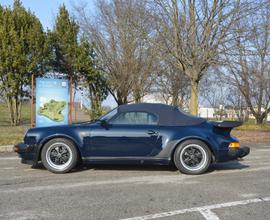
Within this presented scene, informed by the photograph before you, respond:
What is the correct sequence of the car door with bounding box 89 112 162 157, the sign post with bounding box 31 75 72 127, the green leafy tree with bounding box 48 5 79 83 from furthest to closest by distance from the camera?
the green leafy tree with bounding box 48 5 79 83 < the sign post with bounding box 31 75 72 127 < the car door with bounding box 89 112 162 157

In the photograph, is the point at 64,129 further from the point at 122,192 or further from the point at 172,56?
the point at 172,56

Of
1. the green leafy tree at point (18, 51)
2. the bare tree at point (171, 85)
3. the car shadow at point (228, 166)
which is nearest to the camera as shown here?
the car shadow at point (228, 166)

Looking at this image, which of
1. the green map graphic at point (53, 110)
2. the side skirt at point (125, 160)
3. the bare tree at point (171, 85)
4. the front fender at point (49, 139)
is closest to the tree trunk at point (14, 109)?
the green map graphic at point (53, 110)

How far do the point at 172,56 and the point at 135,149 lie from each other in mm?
11470

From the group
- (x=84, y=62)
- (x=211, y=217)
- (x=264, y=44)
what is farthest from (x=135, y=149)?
(x=264, y=44)

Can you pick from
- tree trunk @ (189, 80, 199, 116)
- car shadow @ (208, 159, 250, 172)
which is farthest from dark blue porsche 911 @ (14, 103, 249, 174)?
tree trunk @ (189, 80, 199, 116)

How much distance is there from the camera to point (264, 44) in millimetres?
21500

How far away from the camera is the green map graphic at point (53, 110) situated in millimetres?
14883

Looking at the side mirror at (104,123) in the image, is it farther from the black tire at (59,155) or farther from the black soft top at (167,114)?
the black tire at (59,155)

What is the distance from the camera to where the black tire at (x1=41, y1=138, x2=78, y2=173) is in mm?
7730

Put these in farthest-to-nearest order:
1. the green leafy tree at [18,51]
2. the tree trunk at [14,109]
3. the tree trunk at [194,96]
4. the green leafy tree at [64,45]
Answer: the green leafy tree at [64,45] → the tree trunk at [14,109] → the green leafy tree at [18,51] → the tree trunk at [194,96]

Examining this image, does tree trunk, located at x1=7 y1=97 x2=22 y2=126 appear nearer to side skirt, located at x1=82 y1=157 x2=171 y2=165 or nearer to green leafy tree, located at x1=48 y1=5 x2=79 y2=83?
green leafy tree, located at x1=48 y1=5 x2=79 y2=83

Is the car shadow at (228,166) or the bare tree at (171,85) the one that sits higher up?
the bare tree at (171,85)

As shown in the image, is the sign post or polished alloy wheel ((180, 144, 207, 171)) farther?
the sign post
